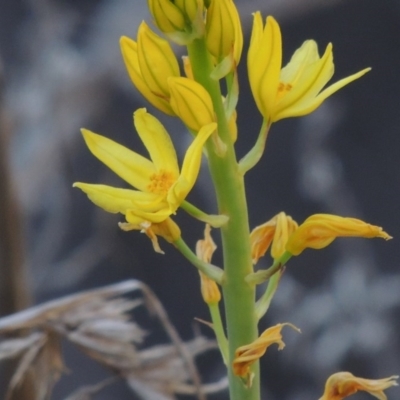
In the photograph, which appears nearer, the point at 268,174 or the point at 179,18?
the point at 179,18

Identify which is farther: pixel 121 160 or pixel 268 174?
pixel 268 174

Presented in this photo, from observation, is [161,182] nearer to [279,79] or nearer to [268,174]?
[279,79]

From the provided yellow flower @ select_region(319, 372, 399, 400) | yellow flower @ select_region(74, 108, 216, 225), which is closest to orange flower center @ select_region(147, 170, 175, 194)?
yellow flower @ select_region(74, 108, 216, 225)

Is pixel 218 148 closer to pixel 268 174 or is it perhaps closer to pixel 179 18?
pixel 179 18

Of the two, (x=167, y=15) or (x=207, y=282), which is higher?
(x=167, y=15)

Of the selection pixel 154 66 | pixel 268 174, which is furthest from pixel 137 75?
pixel 268 174

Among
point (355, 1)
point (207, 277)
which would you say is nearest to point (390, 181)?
point (355, 1)

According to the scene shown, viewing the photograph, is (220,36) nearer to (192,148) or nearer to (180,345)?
(192,148)

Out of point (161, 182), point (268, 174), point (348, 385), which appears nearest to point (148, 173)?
point (161, 182)
